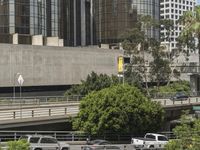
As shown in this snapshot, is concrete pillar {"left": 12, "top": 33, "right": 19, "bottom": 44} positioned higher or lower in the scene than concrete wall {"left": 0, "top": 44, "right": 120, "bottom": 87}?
higher

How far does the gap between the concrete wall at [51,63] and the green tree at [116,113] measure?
125 feet

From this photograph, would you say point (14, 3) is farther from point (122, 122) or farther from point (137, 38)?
point (122, 122)

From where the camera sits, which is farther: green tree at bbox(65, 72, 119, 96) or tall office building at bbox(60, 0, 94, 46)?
tall office building at bbox(60, 0, 94, 46)

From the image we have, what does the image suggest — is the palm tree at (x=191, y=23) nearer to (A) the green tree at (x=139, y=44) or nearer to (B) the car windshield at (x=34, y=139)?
(A) the green tree at (x=139, y=44)

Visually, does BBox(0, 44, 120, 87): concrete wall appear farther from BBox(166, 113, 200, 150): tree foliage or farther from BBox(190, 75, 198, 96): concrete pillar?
BBox(166, 113, 200, 150): tree foliage

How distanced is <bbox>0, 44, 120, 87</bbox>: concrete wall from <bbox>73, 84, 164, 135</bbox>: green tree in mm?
38037

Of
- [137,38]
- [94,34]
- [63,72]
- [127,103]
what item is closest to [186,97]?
[137,38]

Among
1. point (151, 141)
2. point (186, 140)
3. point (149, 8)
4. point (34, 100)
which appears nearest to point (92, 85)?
point (34, 100)

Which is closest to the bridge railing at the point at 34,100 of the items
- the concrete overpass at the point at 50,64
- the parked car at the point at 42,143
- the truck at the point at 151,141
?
the concrete overpass at the point at 50,64

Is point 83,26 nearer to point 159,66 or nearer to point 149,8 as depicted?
point 149,8

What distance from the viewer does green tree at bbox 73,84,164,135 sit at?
43.9 m

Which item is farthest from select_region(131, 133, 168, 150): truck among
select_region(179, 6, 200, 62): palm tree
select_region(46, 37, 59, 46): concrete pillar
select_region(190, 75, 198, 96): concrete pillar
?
select_region(46, 37, 59, 46): concrete pillar

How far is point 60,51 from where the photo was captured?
92.1 m

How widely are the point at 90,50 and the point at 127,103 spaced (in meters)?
54.2
